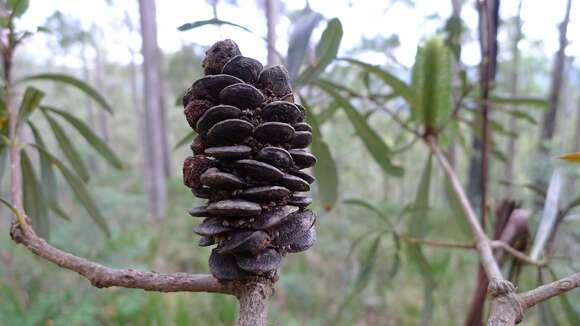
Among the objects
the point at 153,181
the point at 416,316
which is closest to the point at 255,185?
the point at 416,316

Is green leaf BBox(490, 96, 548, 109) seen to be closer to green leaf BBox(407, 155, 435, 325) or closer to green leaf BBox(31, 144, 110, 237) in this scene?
green leaf BBox(407, 155, 435, 325)

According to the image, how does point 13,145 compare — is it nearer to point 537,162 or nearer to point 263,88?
point 263,88

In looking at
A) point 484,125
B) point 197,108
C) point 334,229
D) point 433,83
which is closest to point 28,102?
point 197,108

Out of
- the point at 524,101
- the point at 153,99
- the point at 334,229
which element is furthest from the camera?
the point at 334,229

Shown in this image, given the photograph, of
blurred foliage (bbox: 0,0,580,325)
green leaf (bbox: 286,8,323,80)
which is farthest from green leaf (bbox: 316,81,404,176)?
green leaf (bbox: 286,8,323,80)

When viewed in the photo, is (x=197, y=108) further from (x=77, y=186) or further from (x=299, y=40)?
(x=77, y=186)

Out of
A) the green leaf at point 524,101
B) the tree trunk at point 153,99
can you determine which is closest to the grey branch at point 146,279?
the green leaf at point 524,101

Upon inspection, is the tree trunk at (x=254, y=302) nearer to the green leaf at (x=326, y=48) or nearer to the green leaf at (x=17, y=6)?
the green leaf at (x=326, y=48)
